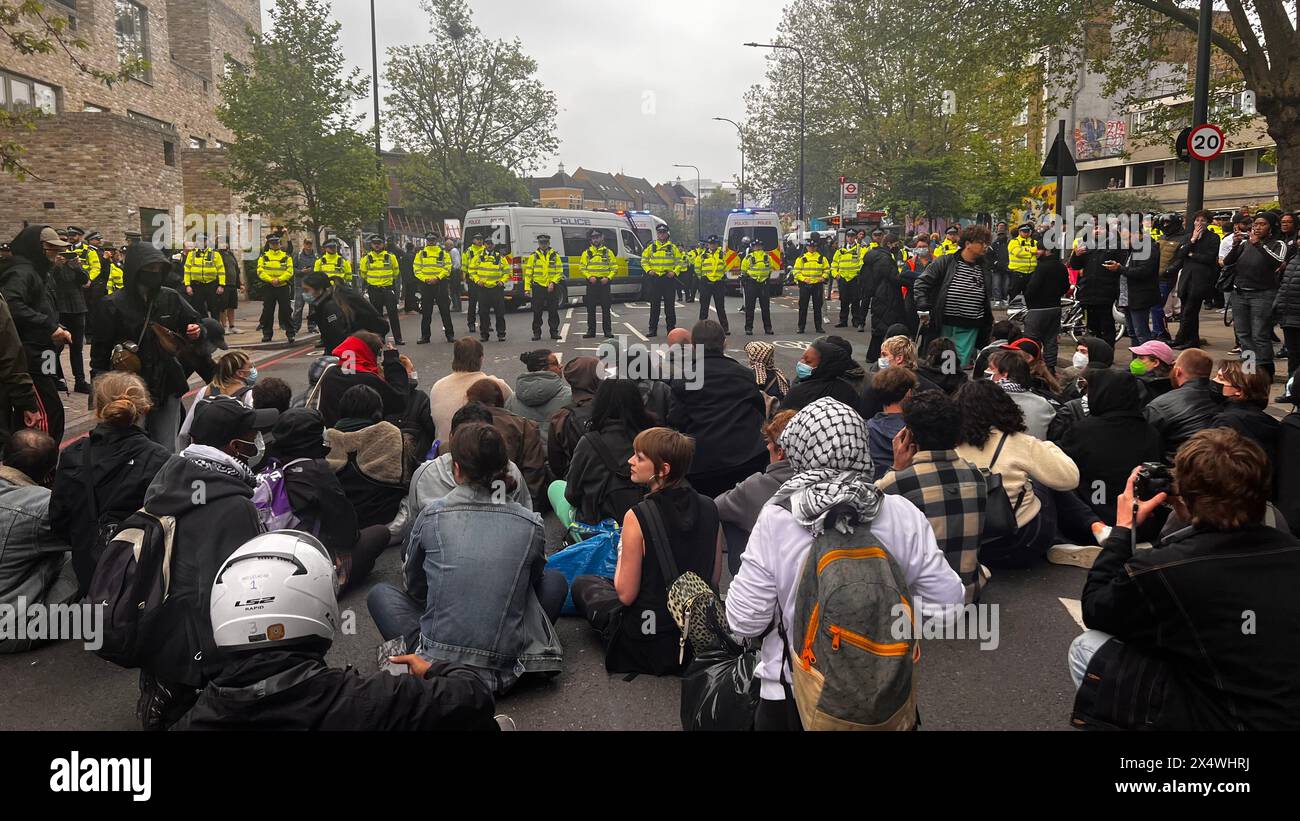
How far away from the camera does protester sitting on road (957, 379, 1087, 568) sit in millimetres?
5305

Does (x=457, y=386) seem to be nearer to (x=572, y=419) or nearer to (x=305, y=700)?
(x=572, y=419)

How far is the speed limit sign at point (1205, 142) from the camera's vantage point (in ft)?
41.1

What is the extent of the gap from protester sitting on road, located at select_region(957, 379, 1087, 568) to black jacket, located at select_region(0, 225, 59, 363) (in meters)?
6.75

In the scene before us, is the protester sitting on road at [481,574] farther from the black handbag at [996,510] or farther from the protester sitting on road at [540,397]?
the protester sitting on road at [540,397]

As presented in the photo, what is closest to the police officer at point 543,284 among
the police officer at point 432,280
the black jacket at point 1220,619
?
the police officer at point 432,280

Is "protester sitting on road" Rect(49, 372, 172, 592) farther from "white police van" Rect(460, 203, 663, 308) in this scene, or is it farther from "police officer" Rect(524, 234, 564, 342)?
"white police van" Rect(460, 203, 663, 308)

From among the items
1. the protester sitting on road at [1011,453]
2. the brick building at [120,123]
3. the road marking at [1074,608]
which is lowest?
the road marking at [1074,608]

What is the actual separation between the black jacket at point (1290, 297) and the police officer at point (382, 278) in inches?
508

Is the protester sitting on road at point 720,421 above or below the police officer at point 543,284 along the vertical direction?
below

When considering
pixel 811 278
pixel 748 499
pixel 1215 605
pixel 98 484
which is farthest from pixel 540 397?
pixel 811 278

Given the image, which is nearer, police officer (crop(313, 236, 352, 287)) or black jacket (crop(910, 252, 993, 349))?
black jacket (crop(910, 252, 993, 349))

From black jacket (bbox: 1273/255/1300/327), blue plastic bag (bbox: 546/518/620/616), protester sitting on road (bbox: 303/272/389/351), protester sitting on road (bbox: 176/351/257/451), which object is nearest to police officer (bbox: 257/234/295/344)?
protester sitting on road (bbox: 303/272/389/351)
